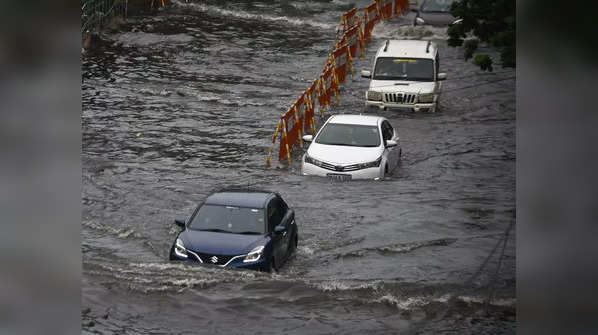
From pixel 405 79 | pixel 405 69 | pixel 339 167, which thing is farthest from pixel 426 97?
pixel 339 167

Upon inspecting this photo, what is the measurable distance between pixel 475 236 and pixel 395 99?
37.1 ft

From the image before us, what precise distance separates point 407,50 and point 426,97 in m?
1.91

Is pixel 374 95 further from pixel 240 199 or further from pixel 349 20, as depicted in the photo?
pixel 240 199

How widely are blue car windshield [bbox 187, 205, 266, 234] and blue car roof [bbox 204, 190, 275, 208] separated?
10 cm

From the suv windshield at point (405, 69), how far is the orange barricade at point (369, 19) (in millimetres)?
9195

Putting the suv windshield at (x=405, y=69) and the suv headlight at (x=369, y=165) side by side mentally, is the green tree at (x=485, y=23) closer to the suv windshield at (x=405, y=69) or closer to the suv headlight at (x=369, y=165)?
the suv headlight at (x=369, y=165)

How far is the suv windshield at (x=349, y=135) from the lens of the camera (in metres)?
21.4

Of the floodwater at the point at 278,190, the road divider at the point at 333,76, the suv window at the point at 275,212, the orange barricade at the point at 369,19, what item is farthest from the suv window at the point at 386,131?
the orange barricade at the point at 369,19

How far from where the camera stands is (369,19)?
128 feet

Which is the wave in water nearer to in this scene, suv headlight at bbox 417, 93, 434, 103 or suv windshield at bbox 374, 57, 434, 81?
suv windshield at bbox 374, 57, 434, 81

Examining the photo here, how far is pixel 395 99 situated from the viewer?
91.2ft

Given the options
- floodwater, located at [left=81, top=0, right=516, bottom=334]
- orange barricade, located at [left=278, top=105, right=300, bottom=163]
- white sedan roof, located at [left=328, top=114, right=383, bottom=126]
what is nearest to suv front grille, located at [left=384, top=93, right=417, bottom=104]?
floodwater, located at [left=81, top=0, right=516, bottom=334]
